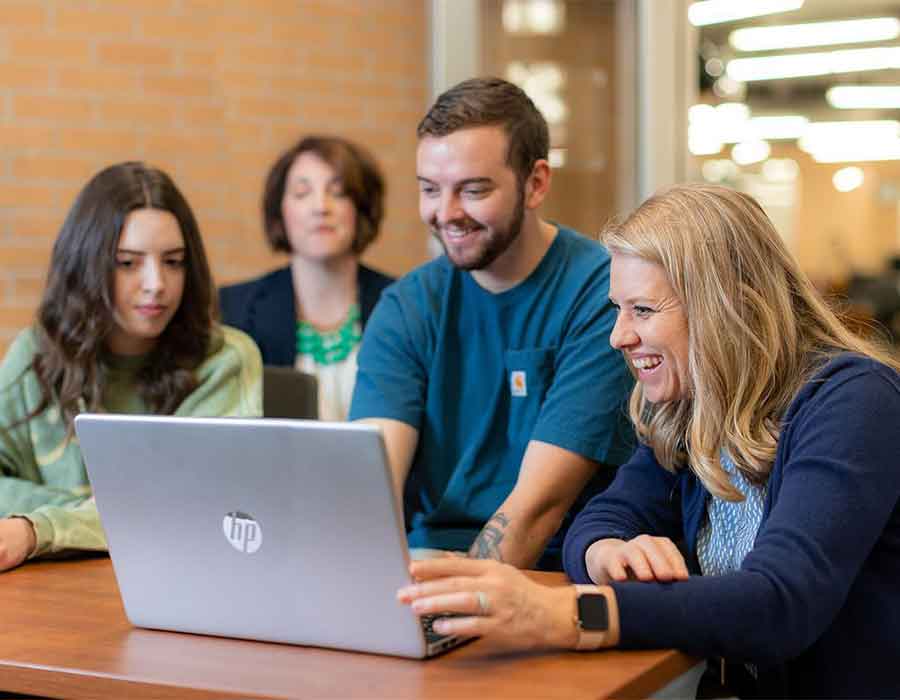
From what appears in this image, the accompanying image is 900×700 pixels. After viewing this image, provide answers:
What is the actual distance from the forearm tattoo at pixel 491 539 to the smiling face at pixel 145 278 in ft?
2.55

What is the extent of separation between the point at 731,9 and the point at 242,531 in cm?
382

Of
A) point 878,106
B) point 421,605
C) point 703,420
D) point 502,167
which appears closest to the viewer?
point 421,605

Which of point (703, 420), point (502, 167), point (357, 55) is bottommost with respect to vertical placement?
point (703, 420)

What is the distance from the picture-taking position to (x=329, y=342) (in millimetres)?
3326

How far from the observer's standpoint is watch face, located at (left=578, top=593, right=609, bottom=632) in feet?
4.74

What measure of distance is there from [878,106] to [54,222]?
306 cm

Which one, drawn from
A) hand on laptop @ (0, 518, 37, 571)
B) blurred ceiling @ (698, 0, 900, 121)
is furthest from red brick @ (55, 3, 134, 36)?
hand on laptop @ (0, 518, 37, 571)

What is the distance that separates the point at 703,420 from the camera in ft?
5.53

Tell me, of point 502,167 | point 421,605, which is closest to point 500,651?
point 421,605

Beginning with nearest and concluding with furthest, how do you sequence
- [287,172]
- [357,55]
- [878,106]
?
[287,172]
[357,55]
[878,106]

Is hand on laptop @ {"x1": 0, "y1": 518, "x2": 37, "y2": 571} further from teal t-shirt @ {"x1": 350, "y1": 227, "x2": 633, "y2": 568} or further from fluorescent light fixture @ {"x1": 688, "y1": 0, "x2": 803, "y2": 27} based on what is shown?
fluorescent light fixture @ {"x1": 688, "y1": 0, "x2": 803, "y2": 27}

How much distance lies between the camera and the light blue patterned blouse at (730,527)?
170cm

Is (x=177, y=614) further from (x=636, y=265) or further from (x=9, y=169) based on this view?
(x=9, y=169)

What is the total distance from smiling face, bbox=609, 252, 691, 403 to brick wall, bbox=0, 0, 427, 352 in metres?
2.46
